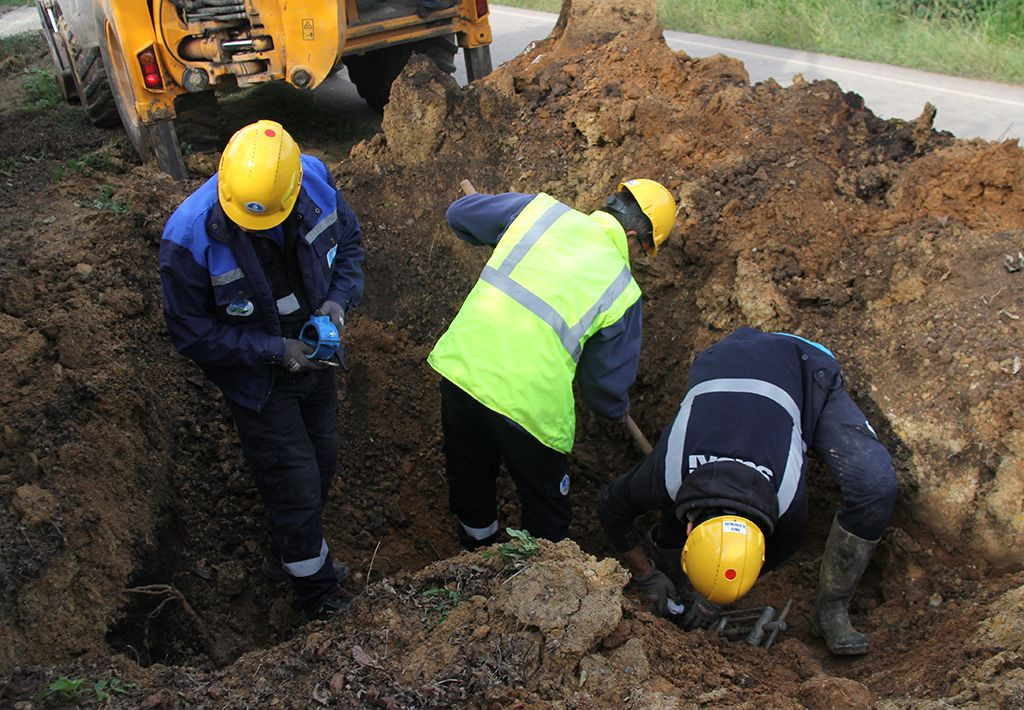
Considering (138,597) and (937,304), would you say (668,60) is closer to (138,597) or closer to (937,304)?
(937,304)

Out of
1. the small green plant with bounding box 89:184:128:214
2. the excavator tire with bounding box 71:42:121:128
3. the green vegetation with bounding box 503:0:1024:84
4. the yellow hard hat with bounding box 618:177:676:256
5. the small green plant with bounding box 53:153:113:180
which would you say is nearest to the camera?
the yellow hard hat with bounding box 618:177:676:256

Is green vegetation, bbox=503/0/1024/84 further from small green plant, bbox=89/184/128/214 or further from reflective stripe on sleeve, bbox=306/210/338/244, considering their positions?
reflective stripe on sleeve, bbox=306/210/338/244

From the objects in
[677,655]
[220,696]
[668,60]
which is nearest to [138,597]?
[220,696]

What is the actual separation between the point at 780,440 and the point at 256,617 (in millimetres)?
2274

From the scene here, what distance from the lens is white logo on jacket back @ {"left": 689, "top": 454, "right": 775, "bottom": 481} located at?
3.06m

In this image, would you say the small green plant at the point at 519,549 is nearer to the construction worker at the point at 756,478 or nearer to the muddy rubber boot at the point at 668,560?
the construction worker at the point at 756,478

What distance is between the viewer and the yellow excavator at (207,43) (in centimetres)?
545

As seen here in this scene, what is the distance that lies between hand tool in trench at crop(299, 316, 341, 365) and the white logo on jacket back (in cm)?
137

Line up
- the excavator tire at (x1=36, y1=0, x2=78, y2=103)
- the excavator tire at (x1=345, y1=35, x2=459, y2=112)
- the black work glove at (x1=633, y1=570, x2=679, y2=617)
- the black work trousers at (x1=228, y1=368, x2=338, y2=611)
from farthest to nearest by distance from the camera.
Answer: the excavator tire at (x1=36, y1=0, x2=78, y2=103), the excavator tire at (x1=345, y1=35, x2=459, y2=112), the black work glove at (x1=633, y1=570, x2=679, y2=617), the black work trousers at (x1=228, y1=368, x2=338, y2=611)

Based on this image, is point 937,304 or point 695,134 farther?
point 695,134

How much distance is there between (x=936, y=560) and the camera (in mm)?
3479

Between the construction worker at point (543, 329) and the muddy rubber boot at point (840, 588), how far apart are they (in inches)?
38.0

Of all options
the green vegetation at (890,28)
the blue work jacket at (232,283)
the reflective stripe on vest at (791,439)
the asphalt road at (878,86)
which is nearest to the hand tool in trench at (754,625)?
the reflective stripe on vest at (791,439)

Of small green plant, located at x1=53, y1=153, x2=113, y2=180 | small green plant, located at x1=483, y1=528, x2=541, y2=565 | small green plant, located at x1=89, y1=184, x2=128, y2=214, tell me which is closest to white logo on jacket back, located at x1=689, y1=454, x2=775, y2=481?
small green plant, located at x1=483, y1=528, x2=541, y2=565
